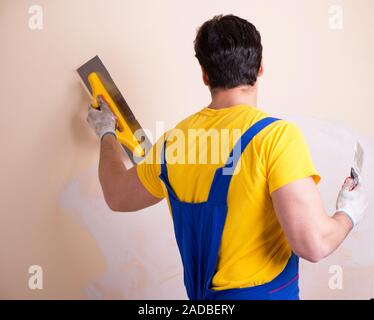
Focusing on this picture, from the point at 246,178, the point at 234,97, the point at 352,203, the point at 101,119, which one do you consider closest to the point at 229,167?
the point at 246,178

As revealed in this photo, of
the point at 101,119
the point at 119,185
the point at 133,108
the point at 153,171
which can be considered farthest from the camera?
the point at 133,108

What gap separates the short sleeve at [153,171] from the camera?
123cm

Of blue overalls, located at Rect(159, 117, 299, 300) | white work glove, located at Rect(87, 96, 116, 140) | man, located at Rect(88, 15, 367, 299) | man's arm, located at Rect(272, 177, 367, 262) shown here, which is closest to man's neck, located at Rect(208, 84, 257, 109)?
man, located at Rect(88, 15, 367, 299)

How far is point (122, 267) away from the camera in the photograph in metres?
1.72

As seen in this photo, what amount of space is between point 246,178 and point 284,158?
88 mm

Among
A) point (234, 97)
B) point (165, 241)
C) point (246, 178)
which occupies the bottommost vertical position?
point (165, 241)

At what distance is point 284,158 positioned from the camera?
1.02 metres

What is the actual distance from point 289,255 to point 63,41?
992 millimetres

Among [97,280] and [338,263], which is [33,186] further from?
[338,263]

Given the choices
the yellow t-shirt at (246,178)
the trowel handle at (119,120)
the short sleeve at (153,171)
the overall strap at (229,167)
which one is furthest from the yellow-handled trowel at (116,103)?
the overall strap at (229,167)

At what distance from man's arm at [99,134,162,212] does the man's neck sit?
1.00ft

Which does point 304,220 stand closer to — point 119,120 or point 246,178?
point 246,178

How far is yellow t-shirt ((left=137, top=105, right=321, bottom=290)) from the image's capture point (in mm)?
A: 1033
